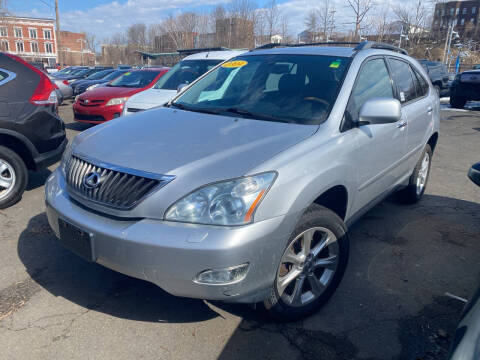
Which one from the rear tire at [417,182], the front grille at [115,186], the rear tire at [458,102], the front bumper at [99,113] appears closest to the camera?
the front grille at [115,186]

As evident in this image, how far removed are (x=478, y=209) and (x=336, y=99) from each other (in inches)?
121

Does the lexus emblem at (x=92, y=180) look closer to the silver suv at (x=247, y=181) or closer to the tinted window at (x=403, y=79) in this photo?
the silver suv at (x=247, y=181)

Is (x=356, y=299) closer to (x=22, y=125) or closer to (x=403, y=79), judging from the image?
(x=403, y=79)

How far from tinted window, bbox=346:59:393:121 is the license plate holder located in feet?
6.48

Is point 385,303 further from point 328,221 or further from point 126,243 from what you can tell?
point 126,243

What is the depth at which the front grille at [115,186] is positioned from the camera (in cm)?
215

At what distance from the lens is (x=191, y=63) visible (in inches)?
340

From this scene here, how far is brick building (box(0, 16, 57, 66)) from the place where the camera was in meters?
77.8

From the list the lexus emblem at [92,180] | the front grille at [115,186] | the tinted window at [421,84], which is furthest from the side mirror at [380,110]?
the lexus emblem at [92,180]

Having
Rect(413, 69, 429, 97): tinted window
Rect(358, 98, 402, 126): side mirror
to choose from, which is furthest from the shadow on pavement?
Rect(413, 69, 429, 97): tinted window

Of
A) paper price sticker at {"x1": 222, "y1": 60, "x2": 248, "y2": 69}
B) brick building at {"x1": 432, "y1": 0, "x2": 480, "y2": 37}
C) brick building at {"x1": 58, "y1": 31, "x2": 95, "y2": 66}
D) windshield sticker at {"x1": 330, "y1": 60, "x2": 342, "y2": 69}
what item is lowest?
brick building at {"x1": 58, "y1": 31, "x2": 95, "y2": 66}

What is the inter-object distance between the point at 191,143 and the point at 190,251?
769mm

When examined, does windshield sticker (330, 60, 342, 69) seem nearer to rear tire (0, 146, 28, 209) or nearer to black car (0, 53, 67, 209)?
black car (0, 53, 67, 209)

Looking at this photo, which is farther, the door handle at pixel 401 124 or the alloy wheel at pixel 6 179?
the alloy wheel at pixel 6 179
